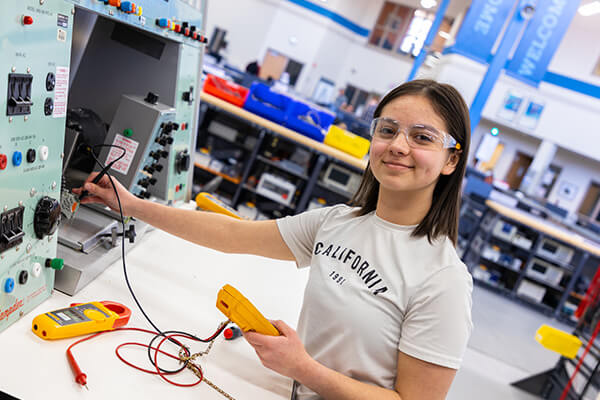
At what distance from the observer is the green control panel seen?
2.50ft

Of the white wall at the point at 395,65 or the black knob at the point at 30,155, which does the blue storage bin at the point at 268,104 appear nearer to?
the black knob at the point at 30,155

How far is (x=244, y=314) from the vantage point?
2.87ft

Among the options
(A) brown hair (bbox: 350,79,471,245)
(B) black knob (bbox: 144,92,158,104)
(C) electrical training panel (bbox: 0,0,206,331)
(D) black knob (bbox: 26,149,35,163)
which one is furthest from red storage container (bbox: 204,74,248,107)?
(D) black knob (bbox: 26,149,35,163)

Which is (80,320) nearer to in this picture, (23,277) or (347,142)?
(23,277)

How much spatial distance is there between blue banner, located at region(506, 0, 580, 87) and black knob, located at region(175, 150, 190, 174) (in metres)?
4.57

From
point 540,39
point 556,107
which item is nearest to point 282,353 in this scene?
point 540,39

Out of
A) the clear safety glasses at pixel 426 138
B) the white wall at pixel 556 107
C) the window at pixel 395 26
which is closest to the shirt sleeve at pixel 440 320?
the clear safety glasses at pixel 426 138

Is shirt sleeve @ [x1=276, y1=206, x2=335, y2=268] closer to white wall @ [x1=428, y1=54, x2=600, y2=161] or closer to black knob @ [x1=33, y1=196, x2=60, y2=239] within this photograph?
black knob @ [x1=33, y1=196, x2=60, y2=239]

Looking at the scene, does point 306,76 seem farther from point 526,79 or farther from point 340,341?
point 340,341

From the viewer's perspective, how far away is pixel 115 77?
5.15 feet

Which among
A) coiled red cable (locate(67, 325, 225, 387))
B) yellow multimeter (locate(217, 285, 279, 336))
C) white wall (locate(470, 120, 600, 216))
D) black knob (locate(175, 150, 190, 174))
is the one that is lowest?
coiled red cable (locate(67, 325, 225, 387))

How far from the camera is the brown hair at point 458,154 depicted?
3.17 ft

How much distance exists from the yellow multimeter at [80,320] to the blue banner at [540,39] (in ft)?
17.2

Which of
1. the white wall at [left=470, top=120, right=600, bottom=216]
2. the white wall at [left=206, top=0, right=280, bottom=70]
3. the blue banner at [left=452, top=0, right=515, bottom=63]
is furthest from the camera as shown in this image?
the white wall at [left=206, top=0, right=280, bottom=70]
